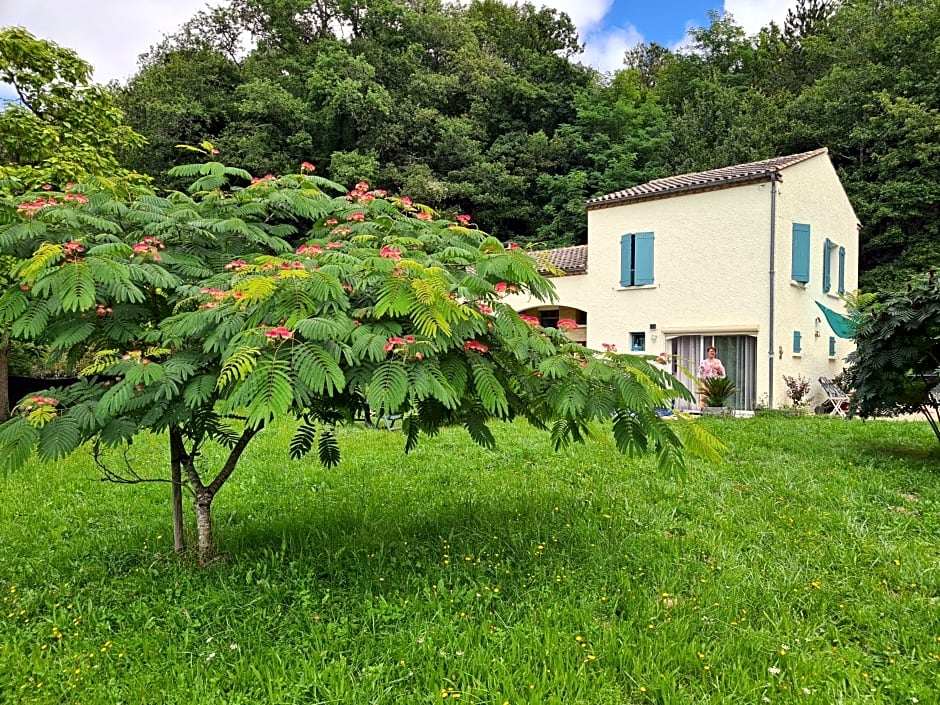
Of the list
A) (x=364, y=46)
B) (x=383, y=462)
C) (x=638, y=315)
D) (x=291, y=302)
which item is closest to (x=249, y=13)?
(x=364, y=46)

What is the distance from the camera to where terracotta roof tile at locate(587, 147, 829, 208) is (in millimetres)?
14219

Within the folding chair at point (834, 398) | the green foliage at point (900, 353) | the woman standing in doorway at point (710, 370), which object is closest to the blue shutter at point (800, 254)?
the folding chair at point (834, 398)

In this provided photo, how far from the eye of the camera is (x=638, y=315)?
1622 cm

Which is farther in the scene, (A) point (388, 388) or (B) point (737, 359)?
(B) point (737, 359)

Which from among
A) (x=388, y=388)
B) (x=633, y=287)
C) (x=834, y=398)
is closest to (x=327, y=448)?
(x=388, y=388)

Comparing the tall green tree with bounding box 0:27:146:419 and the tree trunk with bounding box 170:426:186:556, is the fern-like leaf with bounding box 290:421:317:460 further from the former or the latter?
the tall green tree with bounding box 0:27:146:419

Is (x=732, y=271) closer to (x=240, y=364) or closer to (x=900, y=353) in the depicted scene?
(x=900, y=353)

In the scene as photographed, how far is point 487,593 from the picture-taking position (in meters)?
3.81

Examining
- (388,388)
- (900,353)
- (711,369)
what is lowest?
(388,388)

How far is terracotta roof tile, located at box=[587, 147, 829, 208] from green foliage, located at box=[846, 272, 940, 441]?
7.43 meters

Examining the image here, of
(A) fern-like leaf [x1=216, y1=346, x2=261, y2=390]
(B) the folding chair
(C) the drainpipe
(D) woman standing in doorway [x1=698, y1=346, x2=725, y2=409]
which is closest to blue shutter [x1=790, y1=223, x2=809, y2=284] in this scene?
(C) the drainpipe

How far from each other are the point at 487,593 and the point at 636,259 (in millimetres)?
13800

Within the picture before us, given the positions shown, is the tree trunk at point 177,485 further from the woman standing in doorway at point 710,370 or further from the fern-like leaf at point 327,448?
the woman standing in doorway at point 710,370

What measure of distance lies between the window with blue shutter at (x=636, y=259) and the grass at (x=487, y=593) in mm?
9926
